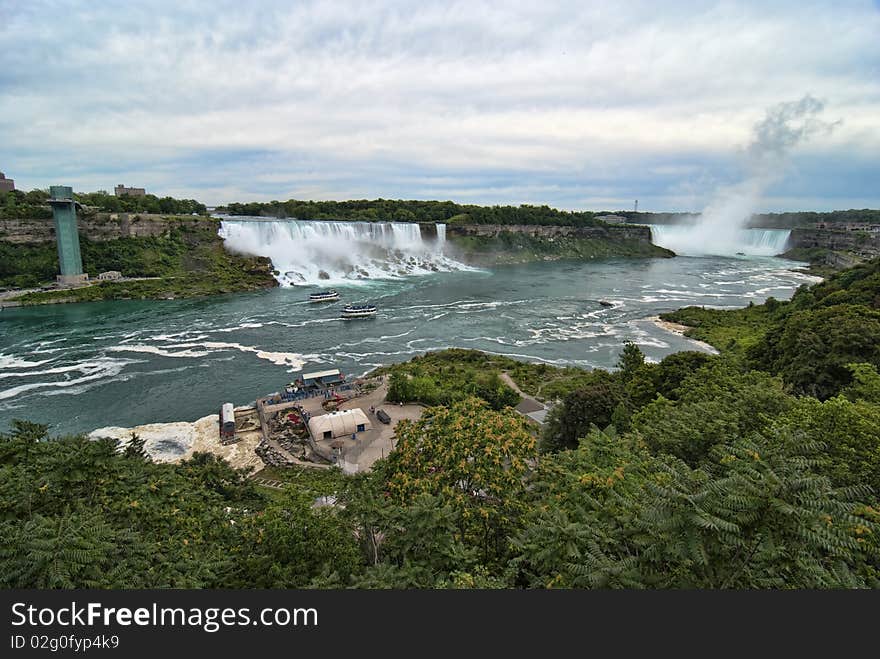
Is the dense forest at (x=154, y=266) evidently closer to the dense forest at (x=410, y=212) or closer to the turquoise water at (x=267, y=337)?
the turquoise water at (x=267, y=337)

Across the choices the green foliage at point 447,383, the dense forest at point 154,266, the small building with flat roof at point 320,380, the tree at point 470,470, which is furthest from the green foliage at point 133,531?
the dense forest at point 154,266

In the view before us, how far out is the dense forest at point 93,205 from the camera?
191ft

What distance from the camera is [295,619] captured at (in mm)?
3242

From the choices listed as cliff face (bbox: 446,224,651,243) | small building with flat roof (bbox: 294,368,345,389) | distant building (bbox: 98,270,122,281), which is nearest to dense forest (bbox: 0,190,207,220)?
distant building (bbox: 98,270,122,281)

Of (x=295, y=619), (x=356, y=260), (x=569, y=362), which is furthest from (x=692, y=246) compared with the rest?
(x=295, y=619)

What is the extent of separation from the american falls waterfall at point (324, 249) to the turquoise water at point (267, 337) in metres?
6.87

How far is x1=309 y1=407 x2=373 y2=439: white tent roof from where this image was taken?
18766mm

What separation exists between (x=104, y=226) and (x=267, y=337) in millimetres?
42521

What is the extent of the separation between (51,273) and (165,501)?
200 feet

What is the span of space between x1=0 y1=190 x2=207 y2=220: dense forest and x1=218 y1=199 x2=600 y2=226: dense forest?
1466 cm

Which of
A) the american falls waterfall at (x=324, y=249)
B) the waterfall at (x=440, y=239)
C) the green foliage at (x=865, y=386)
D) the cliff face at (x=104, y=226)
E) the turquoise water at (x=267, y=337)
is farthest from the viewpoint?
the waterfall at (x=440, y=239)

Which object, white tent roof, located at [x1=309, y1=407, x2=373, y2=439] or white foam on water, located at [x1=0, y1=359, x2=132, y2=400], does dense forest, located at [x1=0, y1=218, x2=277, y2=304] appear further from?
white tent roof, located at [x1=309, y1=407, x2=373, y2=439]

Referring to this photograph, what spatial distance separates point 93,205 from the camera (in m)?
70.7

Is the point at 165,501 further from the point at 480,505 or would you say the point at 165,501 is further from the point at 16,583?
the point at 480,505
